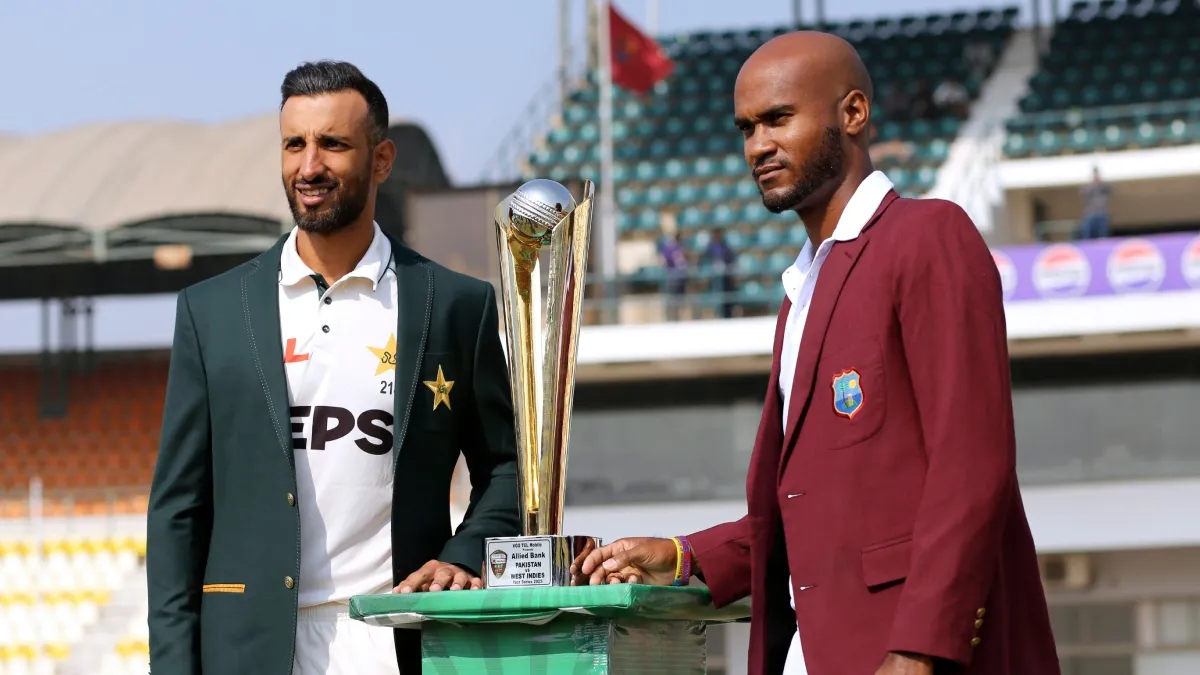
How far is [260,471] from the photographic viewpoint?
2.60 meters

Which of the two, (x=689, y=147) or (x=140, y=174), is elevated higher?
(x=689, y=147)

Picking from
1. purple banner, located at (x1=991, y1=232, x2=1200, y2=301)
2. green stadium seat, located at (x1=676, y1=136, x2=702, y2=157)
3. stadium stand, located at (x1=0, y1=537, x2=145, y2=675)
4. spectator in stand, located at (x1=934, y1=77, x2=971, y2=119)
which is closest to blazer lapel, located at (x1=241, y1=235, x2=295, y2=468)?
purple banner, located at (x1=991, y1=232, x2=1200, y2=301)

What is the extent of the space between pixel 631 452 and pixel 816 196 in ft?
40.3

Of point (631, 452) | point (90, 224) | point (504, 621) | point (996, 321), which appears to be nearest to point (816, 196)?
point (996, 321)

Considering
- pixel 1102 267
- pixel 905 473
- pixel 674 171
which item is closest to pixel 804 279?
pixel 905 473

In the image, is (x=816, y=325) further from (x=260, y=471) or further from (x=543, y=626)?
(x=260, y=471)

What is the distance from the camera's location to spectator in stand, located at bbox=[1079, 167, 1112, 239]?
46.4ft

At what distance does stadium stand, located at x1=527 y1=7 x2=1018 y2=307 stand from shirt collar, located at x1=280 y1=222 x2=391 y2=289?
1099 cm

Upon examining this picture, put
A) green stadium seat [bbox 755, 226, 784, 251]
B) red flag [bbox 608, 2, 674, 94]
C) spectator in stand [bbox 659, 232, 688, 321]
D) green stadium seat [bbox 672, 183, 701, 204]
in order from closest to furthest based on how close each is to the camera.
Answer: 1. spectator in stand [bbox 659, 232, 688, 321]
2. green stadium seat [bbox 755, 226, 784, 251]
3. green stadium seat [bbox 672, 183, 701, 204]
4. red flag [bbox 608, 2, 674, 94]

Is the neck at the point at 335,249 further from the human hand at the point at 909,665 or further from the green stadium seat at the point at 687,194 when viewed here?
the green stadium seat at the point at 687,194

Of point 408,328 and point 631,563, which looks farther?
point 408,328

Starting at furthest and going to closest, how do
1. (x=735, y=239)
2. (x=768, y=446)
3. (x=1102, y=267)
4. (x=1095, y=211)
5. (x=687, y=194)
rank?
(x=687, y=194) → (x=735, y=239) → (x=1095, y=211) → (x=1102, y=267) → (x=768, y=446)

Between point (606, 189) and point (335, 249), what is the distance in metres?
13.6

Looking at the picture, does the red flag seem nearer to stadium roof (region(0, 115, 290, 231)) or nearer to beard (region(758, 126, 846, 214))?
stadium roof (region(0, 115, 290, 231))
